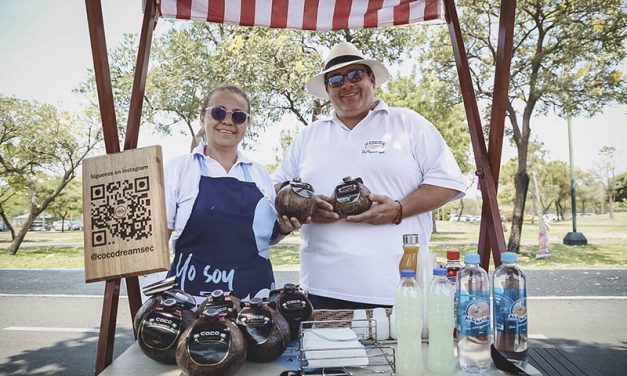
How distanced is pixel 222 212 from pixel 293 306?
0.67 metres

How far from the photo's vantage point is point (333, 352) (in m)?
1.48

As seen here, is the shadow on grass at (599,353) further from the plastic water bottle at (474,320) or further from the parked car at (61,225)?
the parked car at (61,225)

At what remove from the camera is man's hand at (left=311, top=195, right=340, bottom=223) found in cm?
237

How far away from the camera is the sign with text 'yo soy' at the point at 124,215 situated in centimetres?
174

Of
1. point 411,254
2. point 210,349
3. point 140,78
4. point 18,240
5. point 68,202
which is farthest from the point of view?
point 68,202

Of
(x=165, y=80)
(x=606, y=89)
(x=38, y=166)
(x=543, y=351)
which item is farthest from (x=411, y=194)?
(x=38, y=166)

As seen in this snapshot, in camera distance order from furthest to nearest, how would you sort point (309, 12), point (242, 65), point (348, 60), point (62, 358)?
point (242, 65)
point (62, 358)
point (309, 12)
point (348, 60)

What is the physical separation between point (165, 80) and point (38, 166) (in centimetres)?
696

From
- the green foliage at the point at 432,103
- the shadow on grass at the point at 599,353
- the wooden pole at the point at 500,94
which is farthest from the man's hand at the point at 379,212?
the green foliage at the point at 432,103

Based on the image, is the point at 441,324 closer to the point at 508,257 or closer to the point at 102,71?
the point at 508,257

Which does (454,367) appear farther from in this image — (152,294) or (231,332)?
(152,294)

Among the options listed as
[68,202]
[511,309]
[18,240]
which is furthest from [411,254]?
[68,202]

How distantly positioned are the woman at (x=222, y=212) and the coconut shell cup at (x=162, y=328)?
558 mm

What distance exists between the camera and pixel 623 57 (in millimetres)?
14508
